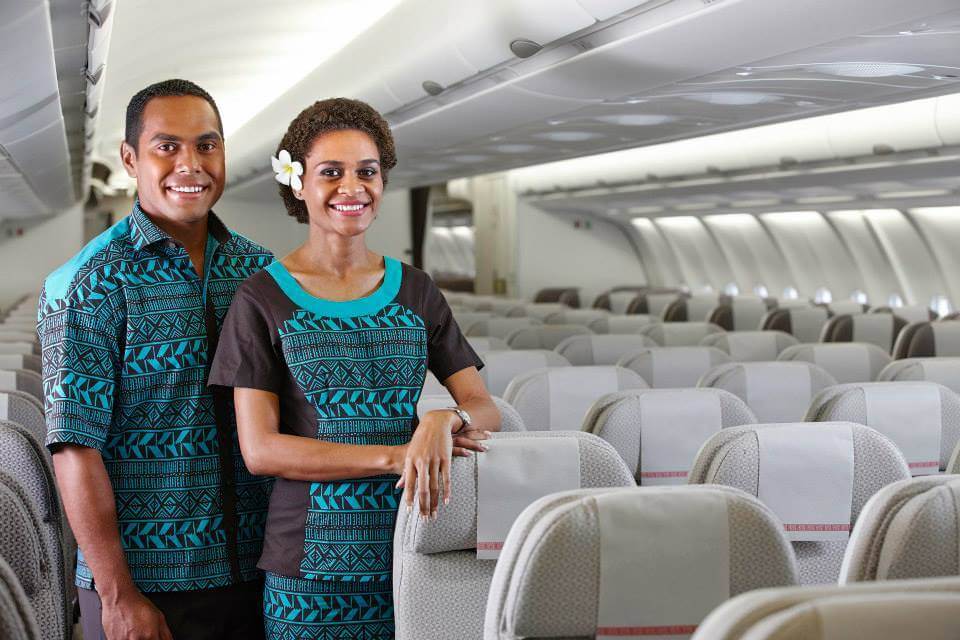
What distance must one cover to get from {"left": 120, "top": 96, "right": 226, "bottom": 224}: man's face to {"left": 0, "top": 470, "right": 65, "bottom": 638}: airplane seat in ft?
2.08

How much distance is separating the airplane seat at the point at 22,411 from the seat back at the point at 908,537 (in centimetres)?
325

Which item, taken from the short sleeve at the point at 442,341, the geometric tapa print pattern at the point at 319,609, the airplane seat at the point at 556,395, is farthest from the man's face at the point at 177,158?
the airplane seat at the point at 556,395

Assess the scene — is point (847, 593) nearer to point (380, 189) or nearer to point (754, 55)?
point (380, 189)

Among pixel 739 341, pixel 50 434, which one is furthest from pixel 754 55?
pixel 50 434

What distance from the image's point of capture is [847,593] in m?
1.48

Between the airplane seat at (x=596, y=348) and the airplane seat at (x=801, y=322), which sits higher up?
the airplane seat at (x=801, y=322)

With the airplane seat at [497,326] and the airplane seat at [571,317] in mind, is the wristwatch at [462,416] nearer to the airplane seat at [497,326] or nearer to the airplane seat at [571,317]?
the airplane seat at [497,326]

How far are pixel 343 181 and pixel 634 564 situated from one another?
2.92 ft

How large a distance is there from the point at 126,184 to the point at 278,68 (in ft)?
45.1

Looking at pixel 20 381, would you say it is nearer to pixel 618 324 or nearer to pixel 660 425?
pixel 660 425

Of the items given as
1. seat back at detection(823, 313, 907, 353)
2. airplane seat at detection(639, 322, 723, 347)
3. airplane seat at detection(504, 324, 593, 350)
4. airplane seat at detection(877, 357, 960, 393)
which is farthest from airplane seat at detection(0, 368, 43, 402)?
seat back at detection(823, 313, 907, 353)

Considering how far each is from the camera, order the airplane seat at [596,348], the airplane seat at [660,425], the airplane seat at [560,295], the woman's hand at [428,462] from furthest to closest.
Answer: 1. the airplane seat at [560,295]
2. the airplane seat at [596,348]
3. the airplane seat at [660,425]
4. the woman's hand at [428,462]

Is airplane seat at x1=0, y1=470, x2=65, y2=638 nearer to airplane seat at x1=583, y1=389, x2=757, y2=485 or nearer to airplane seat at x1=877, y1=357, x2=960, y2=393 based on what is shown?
airplane seat at x1=583, y1=389, x2=757, y2=485

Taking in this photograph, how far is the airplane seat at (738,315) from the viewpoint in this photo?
13430 millimetres
